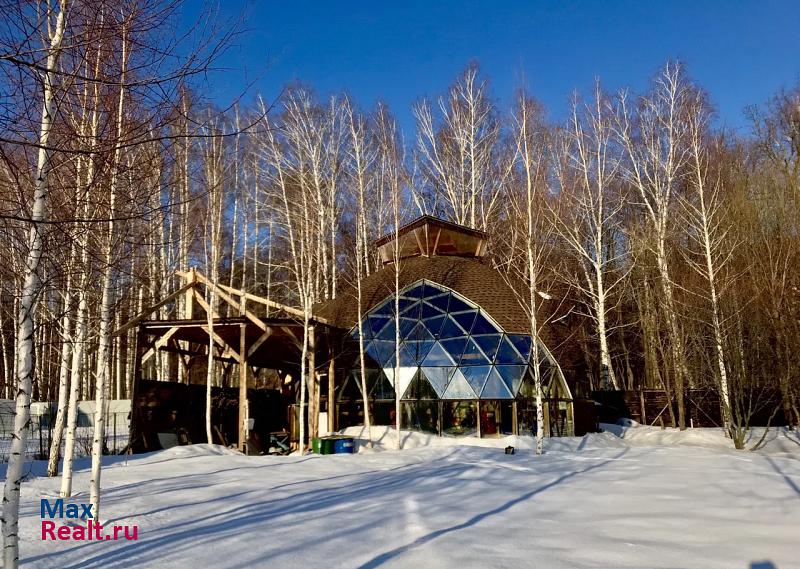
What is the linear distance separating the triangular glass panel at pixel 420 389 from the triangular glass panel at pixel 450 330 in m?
1.56

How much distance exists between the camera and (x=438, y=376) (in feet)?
58.6

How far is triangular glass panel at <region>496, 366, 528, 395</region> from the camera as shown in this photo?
57.1ft

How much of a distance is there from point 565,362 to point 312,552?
607 inches

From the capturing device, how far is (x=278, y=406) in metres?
22.4

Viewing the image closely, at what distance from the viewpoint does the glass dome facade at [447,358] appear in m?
17.6

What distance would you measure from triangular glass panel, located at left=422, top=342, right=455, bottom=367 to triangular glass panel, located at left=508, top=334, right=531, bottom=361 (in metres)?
1.99

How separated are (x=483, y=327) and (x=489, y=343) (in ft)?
2.14

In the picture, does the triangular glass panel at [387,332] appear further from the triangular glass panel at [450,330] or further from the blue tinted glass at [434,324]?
the triangular glass panel at [450,330]

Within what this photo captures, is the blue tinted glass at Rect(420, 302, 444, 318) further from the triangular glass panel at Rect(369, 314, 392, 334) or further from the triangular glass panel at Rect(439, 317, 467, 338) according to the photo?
the triangular glass panel at Rect(369, 314, 392, 334)

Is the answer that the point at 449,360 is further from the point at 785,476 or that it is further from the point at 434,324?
the point at 785,476

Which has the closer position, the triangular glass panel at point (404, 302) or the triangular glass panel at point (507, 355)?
the triangular glass panel at point (507, 355)

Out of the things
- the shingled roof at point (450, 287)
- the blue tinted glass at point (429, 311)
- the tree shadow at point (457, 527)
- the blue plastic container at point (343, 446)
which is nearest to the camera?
the tree shadow at point (457, 527)

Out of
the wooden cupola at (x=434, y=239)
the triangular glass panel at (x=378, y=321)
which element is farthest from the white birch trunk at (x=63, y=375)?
the wooden cupola at (x=434, y=239)

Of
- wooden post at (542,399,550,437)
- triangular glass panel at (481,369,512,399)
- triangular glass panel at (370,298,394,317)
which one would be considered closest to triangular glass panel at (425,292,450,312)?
triangular glass panel at (370,298,394,317)
